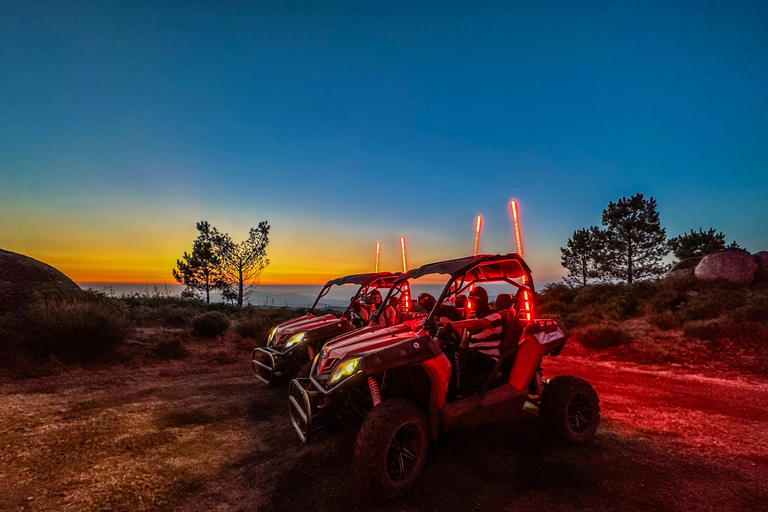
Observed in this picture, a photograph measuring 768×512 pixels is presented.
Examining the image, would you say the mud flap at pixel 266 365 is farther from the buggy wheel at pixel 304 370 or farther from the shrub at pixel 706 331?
the shrub at pixel 706 331

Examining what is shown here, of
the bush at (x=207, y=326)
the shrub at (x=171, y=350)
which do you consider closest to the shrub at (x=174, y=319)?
the bush at (x=207, y=326)

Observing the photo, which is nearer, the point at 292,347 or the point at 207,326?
the point at 292,347

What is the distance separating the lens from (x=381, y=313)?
604cm

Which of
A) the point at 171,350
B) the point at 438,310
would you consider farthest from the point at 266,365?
the point at 171,350

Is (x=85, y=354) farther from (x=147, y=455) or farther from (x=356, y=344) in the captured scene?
(x=356, y=344)

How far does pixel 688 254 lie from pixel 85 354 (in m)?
37.2

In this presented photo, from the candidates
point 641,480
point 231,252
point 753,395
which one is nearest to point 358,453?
point 641,480

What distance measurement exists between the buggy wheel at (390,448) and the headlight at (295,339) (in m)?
3.58

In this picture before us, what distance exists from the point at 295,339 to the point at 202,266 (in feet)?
72.4

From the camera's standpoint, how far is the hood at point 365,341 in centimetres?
377

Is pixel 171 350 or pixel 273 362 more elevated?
pixel 273 362

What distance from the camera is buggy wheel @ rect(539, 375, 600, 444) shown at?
434 cm

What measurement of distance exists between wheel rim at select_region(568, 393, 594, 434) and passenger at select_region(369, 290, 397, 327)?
8.90 ft

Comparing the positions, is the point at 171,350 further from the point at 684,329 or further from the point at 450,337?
the point at 684,329
